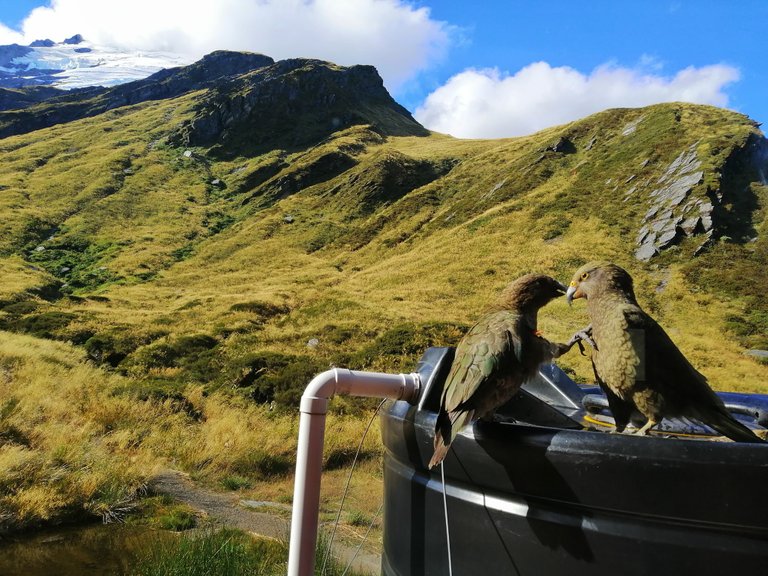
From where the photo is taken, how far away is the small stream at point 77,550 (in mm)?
4340

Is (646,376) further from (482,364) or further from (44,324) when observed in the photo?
(44,324)

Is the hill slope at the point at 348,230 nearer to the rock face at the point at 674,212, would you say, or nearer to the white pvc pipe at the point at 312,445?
the rock face at the point at 674,212

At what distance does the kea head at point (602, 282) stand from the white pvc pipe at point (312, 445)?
79 cm

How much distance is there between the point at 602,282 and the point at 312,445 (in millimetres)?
1309

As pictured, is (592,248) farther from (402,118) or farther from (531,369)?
(402,118)

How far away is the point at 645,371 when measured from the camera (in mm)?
1917

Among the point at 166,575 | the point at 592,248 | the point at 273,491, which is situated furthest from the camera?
the point at 592,248

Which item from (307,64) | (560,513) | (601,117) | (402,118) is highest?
(307,64)

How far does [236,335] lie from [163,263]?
108 feet

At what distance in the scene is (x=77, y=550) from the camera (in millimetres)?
4828

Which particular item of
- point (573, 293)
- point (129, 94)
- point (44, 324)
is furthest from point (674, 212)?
point (129, 94)

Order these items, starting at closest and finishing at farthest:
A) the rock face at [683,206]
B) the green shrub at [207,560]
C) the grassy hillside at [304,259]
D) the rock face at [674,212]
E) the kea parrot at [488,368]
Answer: the kea parrot at [488,368] < the green shrub at [207,560] < the grassy hillside at [304,259] < the rock face at [683,206] < the rock face at [674,212]

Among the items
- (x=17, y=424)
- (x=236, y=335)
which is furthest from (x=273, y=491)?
(x=236, y=335)

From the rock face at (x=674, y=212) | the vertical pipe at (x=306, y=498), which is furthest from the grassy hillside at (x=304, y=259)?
the vertical pipe at (x=306, y=498)
